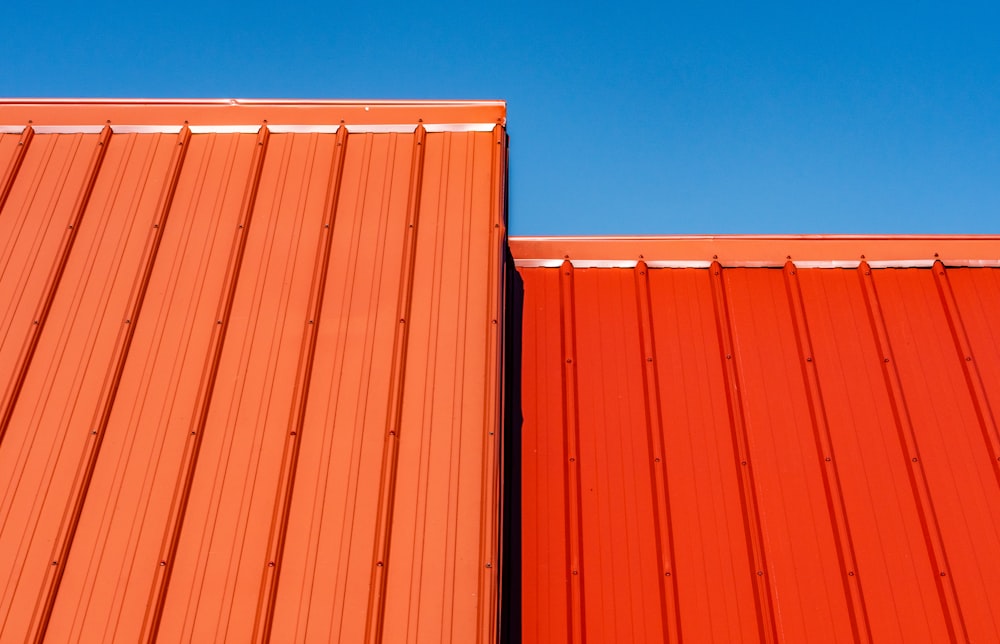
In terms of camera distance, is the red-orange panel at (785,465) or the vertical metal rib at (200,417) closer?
the vertical metal rib at (200,417)

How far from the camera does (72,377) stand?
390cm

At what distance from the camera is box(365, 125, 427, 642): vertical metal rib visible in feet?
10.4

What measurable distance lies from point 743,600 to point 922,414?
6.03 ft

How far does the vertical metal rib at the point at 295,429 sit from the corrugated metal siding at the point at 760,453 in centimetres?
138

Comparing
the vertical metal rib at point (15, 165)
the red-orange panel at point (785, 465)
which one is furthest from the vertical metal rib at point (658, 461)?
the vertical metal rib at point (15, 165)

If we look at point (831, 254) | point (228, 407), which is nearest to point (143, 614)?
point (228, 407)

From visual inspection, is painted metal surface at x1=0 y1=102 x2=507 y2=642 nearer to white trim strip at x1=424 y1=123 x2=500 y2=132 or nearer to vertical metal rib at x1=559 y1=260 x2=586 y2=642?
white trim strip at x1=424 y1=123 x2=500 y2=132

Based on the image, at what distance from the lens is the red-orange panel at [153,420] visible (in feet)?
10.5

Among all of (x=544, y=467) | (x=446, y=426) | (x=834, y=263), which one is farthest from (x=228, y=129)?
(x=834, y=263)

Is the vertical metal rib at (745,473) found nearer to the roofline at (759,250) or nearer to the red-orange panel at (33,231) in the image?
the roofline at (759,250)

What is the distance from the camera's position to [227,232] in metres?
4.58

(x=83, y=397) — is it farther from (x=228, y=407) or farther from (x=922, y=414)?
(x=922, y=414)

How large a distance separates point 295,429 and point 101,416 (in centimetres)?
98

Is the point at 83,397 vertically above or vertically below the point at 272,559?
above
